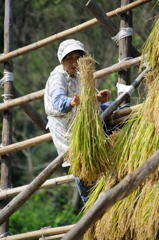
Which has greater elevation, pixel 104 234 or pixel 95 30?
pixel 95 30

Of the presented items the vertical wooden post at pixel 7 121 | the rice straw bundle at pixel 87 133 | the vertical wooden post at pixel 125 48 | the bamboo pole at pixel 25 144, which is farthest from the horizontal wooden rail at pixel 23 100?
the rice straw bundle at pixel 87 133

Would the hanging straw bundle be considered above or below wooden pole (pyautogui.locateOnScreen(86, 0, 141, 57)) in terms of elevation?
below

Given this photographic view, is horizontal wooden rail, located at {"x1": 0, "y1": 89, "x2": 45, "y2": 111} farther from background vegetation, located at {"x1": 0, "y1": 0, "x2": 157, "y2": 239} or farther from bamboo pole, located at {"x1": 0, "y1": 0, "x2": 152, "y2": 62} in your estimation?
background vegetation, located at {"x1": 0, "y1": 0, "x2": 157, "y2": 239}

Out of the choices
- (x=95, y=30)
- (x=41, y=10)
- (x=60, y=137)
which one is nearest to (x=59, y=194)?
(x=95, y=30)

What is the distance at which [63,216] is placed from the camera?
5719mm

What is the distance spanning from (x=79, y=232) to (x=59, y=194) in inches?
217

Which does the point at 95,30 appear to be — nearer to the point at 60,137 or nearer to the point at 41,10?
the point at 41,10

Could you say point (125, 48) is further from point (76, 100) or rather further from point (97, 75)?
point (76, 100)

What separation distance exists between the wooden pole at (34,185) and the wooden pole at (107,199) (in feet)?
1.88

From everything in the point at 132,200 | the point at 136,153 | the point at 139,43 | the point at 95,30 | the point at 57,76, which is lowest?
the point at 132,200

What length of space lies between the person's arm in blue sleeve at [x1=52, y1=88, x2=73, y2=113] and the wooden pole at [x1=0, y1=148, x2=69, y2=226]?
0.78 ft

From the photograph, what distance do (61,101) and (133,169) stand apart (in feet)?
1.59

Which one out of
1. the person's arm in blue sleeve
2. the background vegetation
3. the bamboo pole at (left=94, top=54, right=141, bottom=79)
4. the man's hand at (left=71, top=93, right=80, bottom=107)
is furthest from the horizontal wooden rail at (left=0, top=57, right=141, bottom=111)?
the background vegetation

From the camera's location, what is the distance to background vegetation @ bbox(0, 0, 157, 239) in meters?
5.84
